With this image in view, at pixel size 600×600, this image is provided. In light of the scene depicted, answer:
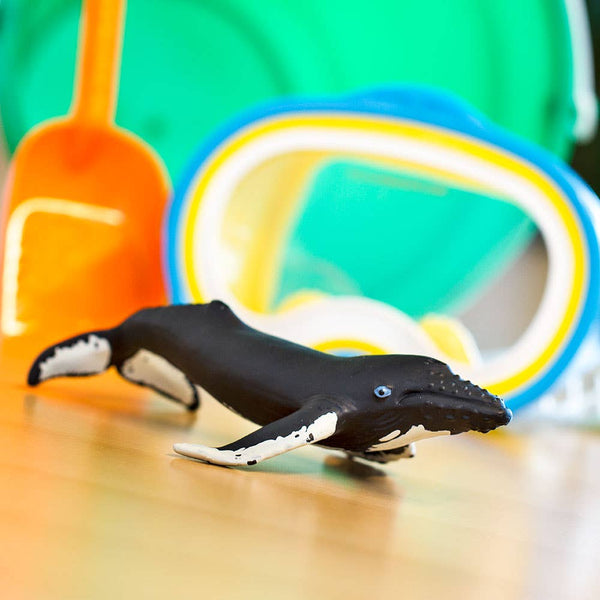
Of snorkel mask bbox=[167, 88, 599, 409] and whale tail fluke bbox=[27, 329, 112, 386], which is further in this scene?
snorkel mask bbox=[167, 88, 599, 409]

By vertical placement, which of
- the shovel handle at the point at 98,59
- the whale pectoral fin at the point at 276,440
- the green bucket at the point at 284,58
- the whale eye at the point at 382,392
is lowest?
the whale pectoral fin at the point at 276,440

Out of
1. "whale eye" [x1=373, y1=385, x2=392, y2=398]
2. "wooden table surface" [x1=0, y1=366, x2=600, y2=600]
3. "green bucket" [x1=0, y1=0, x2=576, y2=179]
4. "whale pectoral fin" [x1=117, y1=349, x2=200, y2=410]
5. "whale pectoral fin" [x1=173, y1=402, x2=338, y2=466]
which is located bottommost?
"wooden table surface" [x1=0, y1=366, x2=600, y2=600]

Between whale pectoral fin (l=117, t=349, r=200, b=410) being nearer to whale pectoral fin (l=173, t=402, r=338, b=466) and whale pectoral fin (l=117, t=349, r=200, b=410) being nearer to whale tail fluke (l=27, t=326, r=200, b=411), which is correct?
whale tail fluke (l=27, t=326, r=200, b=411)

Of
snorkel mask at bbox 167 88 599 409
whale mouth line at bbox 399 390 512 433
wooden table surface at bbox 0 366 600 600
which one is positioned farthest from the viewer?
snorkel mask at bbox 167 88 599 409

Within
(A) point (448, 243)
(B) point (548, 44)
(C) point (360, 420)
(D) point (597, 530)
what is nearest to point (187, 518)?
(C) point (360, 420)

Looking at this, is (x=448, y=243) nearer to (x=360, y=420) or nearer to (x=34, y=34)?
(x=34, y=34)

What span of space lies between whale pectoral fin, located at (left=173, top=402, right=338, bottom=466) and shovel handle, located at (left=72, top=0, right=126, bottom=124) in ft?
2.96

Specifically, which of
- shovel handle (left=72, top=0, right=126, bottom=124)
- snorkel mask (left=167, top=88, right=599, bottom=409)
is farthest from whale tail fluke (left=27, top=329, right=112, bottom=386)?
shovel handle (left=72, top=0, right=126, bottom=124)

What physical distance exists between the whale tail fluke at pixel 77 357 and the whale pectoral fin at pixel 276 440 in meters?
0.28

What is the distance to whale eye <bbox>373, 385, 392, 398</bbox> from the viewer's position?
0.59m

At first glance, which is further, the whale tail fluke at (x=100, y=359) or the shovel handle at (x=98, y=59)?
the shovel handle at (x=98, y=59)

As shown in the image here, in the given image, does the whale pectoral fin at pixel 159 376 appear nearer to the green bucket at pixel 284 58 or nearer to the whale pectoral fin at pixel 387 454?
the whale pectoral fin at pixel 387 454

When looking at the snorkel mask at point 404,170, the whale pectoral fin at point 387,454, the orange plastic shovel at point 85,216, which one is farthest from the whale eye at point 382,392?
the orange plastic shovel at point 85,216

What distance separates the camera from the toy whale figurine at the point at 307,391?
1.89ft
